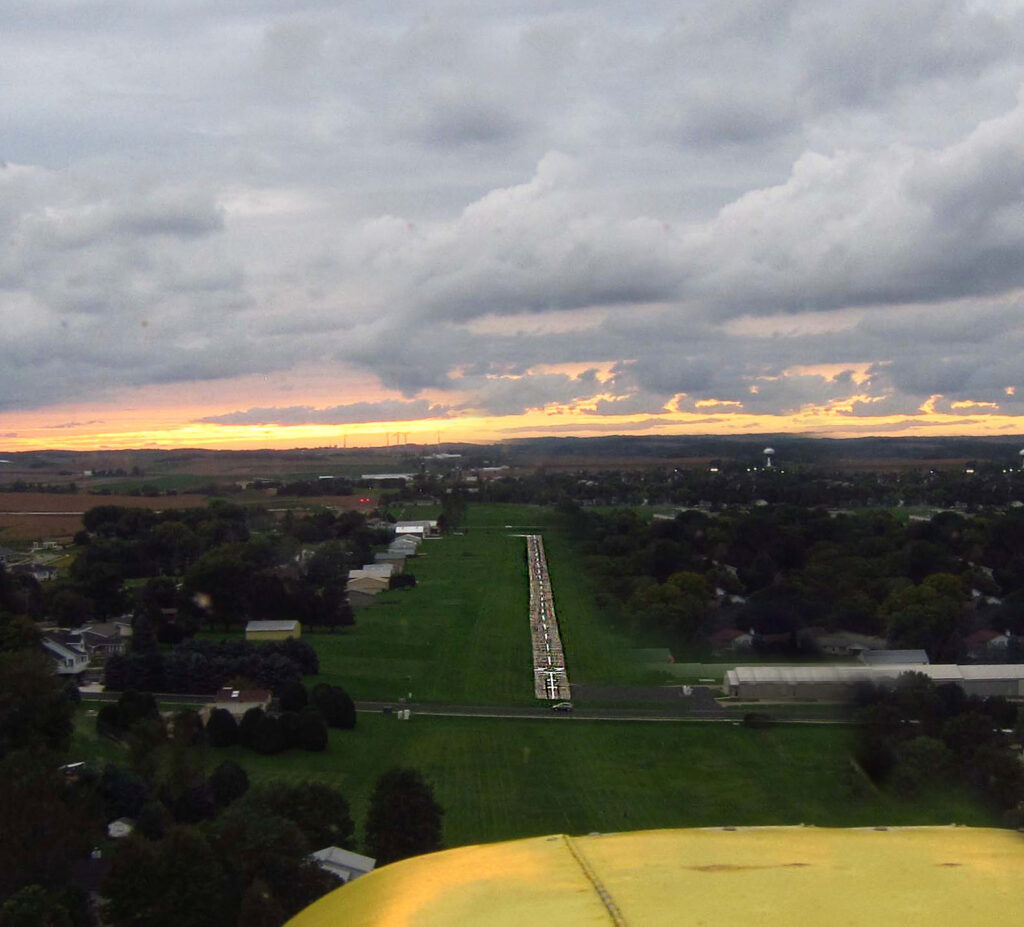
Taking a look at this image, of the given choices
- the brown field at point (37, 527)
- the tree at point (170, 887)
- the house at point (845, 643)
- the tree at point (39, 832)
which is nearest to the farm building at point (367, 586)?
the brown field at point (37, 527)

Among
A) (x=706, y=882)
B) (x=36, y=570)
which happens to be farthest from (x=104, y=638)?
(x=706, y=882)

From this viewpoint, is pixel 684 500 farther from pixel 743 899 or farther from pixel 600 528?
pixel 743 899

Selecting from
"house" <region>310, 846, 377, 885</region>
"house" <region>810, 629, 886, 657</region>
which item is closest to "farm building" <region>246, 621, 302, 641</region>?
"house" <region>810, 629, 886, 657</region>

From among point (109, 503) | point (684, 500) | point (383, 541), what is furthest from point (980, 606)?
point (109, 503)

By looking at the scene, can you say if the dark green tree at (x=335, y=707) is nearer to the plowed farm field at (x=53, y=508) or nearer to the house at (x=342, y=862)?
the house at (x=342, y=862)

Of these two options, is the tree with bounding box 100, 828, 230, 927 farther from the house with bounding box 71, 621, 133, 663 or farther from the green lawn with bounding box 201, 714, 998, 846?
the house with bounding box 71, 621, 133, 663

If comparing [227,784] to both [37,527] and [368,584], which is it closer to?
[368,584]
